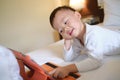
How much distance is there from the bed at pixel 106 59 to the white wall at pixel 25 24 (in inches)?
35.6

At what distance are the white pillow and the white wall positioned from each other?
3.34 feet

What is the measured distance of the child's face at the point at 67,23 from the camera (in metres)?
1.08

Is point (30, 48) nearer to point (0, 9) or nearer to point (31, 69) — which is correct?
point (0, 9)

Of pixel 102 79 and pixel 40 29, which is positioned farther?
pixel 40 29

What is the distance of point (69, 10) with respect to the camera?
1.14 meters

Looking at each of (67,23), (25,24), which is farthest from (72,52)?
(25,24)

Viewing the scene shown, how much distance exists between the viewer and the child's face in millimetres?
1077

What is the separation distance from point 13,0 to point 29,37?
0.54 metres

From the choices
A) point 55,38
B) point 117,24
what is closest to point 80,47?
point 117,24

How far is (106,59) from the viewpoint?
1049 mm

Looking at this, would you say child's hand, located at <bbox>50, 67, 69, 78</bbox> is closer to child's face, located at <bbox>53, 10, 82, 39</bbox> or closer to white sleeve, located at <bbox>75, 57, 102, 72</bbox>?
white sleeve, located at <bbox>75, 57, 102, 72</bbox>

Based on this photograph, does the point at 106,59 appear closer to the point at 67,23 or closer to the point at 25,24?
the point at 67,23

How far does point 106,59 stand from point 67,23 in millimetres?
313

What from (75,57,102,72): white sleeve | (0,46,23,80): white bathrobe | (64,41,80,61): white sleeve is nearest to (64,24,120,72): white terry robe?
(75,57,102,72): white sleeve
